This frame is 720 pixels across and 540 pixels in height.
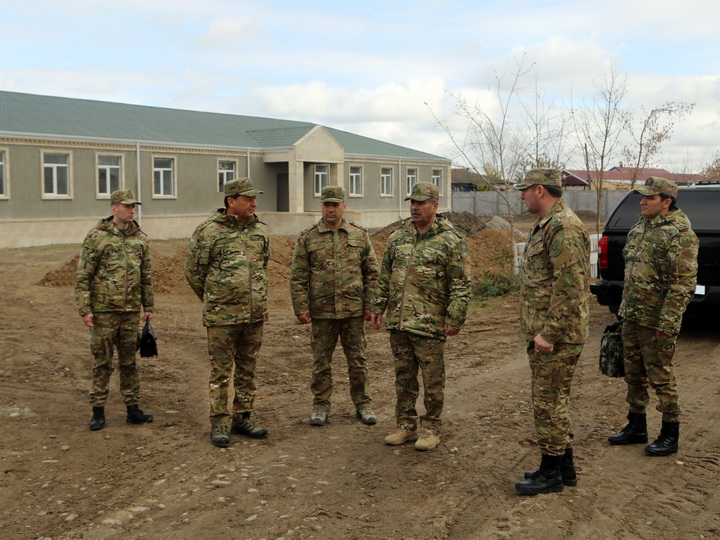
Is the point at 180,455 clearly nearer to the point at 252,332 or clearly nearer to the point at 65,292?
the point at 252,332

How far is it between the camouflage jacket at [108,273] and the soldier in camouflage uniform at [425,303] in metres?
2.22

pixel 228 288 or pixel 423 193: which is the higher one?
pixel 423 193

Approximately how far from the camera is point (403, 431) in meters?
5.82

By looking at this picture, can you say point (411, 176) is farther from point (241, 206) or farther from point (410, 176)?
point (241, 206)

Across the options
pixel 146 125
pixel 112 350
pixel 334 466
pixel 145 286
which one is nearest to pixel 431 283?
pixel 334 466

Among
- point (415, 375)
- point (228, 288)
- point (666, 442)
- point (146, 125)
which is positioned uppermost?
point (146, 125)

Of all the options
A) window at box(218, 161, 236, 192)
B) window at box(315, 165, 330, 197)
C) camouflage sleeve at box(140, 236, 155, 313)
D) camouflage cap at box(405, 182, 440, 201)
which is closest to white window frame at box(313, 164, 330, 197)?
window at box(315, 165, 330, 197)

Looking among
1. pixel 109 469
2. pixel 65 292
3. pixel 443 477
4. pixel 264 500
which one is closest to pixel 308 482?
pixel 264 500

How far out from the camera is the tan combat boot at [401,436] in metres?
5.79

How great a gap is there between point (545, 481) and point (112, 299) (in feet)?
12.4

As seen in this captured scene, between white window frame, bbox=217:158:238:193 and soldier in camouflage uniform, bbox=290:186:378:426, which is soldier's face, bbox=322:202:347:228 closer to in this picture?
soldier in camouflage uniform, bbox=290:186:378:426

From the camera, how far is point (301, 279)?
6.46 metres

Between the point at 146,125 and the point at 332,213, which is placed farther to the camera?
the point at 146,125

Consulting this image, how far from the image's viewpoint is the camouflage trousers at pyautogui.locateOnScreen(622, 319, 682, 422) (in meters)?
5.50
